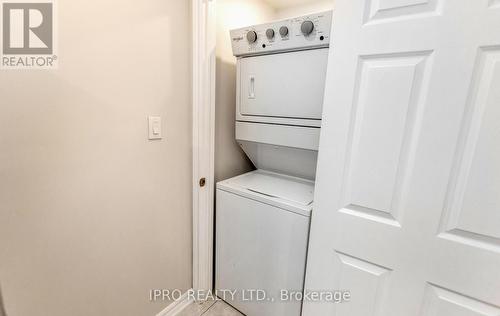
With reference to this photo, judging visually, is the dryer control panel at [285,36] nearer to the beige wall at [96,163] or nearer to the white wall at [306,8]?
the beige wall at [96,163]

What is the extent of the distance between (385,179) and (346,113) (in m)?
0.29

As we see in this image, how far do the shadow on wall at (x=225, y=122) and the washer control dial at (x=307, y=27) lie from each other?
0.62 m

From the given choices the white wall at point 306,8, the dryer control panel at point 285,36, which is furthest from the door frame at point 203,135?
the white wall at point 306,8

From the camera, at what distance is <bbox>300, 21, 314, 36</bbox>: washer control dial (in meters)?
1.12

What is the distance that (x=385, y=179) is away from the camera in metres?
0.87

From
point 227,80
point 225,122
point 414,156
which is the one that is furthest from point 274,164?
point 414,156

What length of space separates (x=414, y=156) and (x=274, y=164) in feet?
3.15

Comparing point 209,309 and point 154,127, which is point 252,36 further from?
point 209,309

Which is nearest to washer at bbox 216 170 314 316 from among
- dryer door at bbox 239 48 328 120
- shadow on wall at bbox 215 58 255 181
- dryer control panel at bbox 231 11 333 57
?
shadow on wall at bbox 215 58 255 181

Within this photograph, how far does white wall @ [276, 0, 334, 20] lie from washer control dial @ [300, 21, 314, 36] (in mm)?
736

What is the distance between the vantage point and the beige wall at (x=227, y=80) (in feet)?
5.00

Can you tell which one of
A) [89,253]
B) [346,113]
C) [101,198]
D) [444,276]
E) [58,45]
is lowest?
[89,253]

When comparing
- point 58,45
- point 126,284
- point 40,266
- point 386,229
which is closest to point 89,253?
point 40,266

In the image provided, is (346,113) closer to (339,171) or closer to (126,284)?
(339,171)
